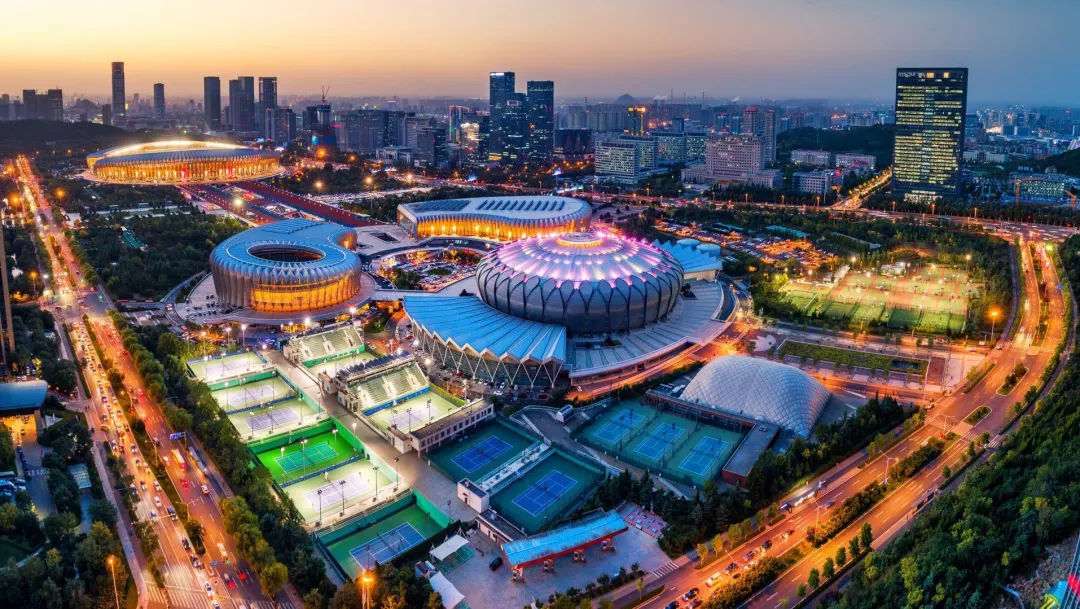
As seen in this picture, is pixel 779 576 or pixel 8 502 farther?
pixel 8 502

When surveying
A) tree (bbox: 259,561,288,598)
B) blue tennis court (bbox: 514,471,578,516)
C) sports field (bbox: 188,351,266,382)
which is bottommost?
tree (bbox: 259,561,288,598)

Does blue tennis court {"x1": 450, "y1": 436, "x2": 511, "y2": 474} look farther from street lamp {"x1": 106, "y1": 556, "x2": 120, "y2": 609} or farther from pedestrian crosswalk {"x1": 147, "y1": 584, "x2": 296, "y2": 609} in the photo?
street lamp {"x1": 106, "y1": 556, "x2": 120, "y2": 609}

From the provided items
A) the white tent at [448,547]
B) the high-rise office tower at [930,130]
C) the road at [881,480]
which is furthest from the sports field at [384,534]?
the high-rise office tower at [930,130]

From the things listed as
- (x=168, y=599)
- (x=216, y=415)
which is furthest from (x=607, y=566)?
(x=216, y=415)

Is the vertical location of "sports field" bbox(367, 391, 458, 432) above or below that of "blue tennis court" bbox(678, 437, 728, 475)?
above

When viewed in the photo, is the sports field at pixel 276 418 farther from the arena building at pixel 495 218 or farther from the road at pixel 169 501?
the arena building at pixel 495 218

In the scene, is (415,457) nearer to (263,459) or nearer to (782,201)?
(263,459)

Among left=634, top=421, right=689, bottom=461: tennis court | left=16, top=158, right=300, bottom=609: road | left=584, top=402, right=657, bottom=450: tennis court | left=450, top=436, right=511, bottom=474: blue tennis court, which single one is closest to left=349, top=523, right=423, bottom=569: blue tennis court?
left=16, top=158, right=300, bottom=609: road
